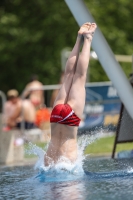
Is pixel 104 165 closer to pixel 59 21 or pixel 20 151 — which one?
pixel 20 151

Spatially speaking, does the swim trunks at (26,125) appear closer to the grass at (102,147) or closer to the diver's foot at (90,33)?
the grass at (102,147)

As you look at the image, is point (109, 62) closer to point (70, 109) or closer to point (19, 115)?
point (70, 109)

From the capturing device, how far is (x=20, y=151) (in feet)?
37.9

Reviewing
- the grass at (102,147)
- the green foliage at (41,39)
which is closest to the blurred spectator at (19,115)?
the grass at (102,147)

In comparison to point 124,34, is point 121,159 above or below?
below

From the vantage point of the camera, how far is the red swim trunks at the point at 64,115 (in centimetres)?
754

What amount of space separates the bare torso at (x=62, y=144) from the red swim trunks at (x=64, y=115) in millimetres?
50

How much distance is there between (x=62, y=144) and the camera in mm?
7590

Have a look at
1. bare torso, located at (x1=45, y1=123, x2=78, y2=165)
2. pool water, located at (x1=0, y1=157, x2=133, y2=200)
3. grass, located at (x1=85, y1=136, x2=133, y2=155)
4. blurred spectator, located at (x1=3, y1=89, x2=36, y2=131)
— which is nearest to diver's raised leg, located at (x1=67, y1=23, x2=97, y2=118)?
bare torso, located at (x1=45, y1=123, x2=78, y2=165)

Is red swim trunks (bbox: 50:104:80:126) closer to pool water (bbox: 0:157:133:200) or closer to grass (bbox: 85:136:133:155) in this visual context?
pool water (bbox: 0:157:133:200)

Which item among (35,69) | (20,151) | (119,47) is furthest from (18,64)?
(20,151)

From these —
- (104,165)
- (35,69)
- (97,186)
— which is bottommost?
(97,186)

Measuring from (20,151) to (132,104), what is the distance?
3.87m

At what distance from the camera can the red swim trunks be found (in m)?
7.54
